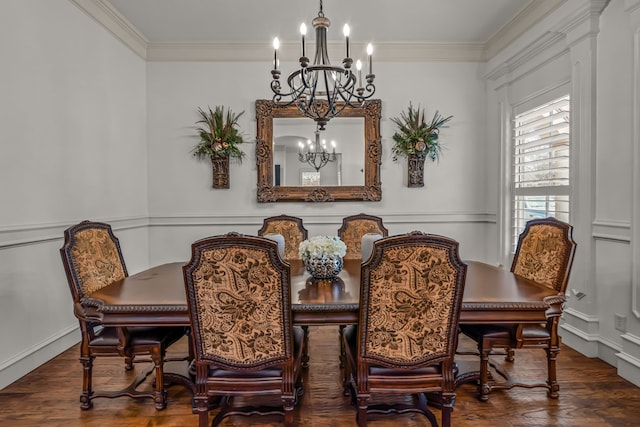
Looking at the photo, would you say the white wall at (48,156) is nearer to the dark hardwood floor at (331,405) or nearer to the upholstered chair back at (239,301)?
the dark hardwood floor at (331,405)

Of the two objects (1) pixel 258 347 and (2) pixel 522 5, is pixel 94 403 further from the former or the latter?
(2) pixel 522 5

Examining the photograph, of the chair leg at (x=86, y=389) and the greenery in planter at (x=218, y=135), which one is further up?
the greenery in planter at (x=218, y=135)

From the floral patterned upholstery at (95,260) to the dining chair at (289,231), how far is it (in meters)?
1.28

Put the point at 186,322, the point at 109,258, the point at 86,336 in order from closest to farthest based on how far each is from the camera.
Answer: the point at 186,322 → the point at 86,336 → the point at 109,258

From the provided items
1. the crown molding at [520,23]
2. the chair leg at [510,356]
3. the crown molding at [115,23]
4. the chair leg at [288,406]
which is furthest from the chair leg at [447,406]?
the crown molding at [115,23]

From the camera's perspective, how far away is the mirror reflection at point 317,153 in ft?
13.3

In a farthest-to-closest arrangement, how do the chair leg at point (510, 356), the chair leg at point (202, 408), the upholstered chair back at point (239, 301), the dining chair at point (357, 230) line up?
1. the dining chair at point (357, 230)
2. the chair leg at point (510, 356)
3. the chair leg at point (202, 408)
4. the upholstered chair back at point (239, 301)

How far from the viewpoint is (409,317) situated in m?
1.54

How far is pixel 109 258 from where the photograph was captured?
88.4 inches

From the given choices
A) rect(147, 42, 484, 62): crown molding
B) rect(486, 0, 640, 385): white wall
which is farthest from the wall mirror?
rect(486, 0, 640, 385): white wall

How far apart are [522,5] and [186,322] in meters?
3.82

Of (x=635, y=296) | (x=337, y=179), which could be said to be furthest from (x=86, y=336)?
(x=635, y=296)

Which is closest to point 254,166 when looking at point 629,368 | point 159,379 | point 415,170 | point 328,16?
point 328,16

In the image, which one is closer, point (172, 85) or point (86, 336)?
point (86, 336)
